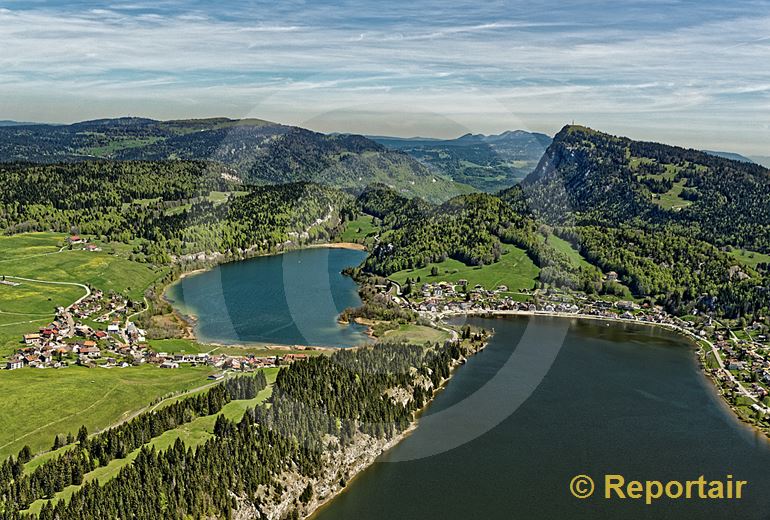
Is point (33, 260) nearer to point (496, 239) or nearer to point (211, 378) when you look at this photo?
point (211, 378)

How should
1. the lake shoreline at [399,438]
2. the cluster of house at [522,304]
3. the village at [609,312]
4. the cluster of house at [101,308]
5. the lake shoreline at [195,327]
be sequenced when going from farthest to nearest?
the cluster of house at [522,304]
the cluster of house at [101,308]
the lake shoreline at [195,327]
the village at [609,312]
the lake shoreline at [399,438]

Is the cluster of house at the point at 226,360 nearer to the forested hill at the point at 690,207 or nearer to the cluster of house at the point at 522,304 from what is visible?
the cluster of house at the point at 522,304

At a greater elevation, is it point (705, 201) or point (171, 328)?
point (705, 201)

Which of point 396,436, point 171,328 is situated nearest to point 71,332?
point 171,328

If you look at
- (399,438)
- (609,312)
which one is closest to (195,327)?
(399,438)

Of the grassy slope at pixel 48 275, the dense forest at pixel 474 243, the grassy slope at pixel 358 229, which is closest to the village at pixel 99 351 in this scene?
the grassy slope at pixel 48 275
